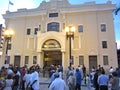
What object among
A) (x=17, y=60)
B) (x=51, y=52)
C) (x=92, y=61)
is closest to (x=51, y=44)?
(x=51, y=52)

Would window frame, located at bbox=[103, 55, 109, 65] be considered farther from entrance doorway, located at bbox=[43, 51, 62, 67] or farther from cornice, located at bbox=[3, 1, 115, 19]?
cornice, located at bbox=[3, 1, 115, 19]

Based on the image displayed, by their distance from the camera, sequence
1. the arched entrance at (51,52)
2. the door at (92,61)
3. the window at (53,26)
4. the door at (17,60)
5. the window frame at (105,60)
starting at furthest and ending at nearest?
the door at (17,60) < the window at (53,26) < the arched entrance at (51,52) < the door at (92,61) < the window frame at (105,60)

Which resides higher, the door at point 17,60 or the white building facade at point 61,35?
the white building facade at point 61,35

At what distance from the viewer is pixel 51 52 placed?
2947cm

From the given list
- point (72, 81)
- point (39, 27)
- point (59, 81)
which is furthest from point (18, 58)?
point (59, 81)

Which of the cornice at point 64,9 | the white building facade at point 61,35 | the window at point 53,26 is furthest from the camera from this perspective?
the window at point 53,26

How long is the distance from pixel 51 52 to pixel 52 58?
1.48 meters

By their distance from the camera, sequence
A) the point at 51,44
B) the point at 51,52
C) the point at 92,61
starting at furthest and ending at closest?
the point at 51,52 → the point at 51,44 → the point at 92,61

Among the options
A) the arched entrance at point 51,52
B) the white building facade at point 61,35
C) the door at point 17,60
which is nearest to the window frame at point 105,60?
the white building facade at point 61,35

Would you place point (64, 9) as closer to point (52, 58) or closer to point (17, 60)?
point (52, 58)

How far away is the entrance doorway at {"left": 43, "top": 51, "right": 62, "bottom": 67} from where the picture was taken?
29.5 m

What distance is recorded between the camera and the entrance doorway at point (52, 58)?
1163 inches

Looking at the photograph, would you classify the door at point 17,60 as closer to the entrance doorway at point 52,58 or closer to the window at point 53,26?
the entrance doorway at point 52,58

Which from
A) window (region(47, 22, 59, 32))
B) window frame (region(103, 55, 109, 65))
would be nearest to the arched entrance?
window (region(47, 22, 59, 32))
